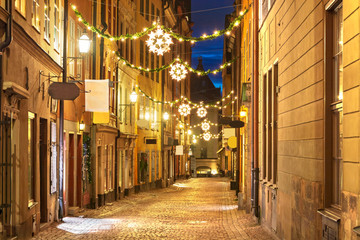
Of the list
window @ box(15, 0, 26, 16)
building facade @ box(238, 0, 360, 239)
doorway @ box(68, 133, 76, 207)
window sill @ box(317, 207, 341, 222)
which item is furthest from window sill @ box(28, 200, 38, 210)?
window sill @ box(317, 207, 341, 222)

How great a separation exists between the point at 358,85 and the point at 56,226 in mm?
12374

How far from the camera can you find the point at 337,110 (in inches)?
364

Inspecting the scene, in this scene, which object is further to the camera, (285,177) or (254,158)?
(254,158)

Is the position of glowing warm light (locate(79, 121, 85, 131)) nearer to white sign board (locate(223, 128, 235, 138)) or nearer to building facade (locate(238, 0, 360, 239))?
building facade (locate(238, 0, 360, 239))

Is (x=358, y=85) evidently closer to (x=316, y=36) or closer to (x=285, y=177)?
(x=316, y=36)

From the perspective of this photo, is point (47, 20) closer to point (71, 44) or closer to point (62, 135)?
point (62, 135)

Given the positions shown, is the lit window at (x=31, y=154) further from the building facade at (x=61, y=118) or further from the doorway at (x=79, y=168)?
the doorway at (x=79, y=168)

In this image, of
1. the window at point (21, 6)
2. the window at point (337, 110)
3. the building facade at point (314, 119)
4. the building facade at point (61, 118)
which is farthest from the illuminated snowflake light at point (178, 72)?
the window at point (337, 110)

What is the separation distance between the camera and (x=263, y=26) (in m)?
18.3

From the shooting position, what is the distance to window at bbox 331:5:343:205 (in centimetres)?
912

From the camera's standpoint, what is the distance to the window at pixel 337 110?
9117mm

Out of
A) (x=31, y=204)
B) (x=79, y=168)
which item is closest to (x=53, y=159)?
(x=31, y=204)

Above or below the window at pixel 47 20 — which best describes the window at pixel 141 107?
below

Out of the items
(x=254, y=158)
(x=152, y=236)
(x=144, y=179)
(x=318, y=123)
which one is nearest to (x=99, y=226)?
(x=152, y=236)
